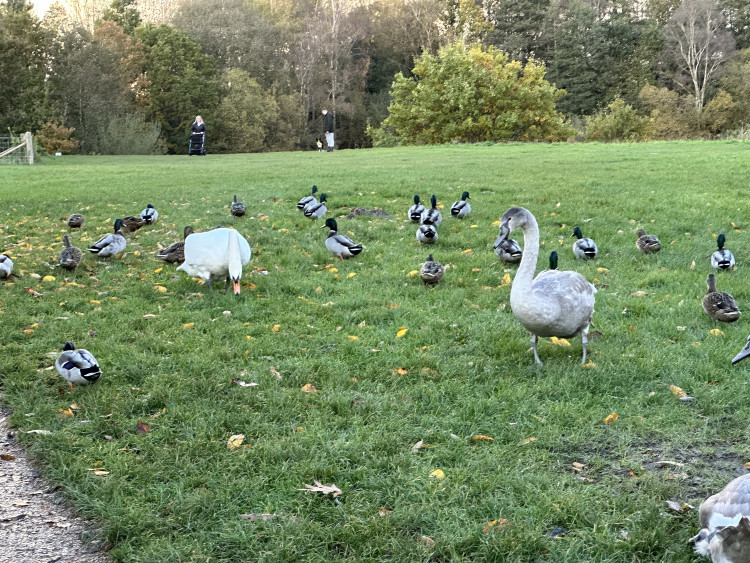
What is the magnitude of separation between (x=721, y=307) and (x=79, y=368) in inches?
233

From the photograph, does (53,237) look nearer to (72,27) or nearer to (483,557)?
(483,557)

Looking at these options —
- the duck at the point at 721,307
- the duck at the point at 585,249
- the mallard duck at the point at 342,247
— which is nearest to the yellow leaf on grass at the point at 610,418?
the duck at the point at 721,307

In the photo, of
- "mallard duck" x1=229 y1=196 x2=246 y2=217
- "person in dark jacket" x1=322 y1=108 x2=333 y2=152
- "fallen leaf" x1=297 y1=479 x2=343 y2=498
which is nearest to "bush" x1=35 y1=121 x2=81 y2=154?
"person in dark jacket" x1=322 y1=108 x2=333 y2=152

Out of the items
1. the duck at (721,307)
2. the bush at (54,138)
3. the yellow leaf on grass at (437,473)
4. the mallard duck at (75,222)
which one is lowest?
the yellow leaf on grass at (437,473)

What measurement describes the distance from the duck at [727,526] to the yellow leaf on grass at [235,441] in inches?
110

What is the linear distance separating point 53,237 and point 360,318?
663cm

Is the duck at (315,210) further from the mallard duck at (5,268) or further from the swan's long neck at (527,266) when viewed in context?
the swan's long neck at (527,266)

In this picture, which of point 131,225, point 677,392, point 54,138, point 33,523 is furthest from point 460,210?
point 54,138

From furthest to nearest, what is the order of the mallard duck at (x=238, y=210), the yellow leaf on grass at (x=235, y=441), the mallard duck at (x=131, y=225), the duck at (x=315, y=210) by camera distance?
the mallard duck at (x=238, y=210)
the duck at (x=315, y=210)
the mallard duck at (x=131, y=225)
the yellow leaf on grass at (x=235, y=441)

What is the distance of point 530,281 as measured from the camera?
5.58 m

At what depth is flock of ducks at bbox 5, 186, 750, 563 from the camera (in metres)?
3.12

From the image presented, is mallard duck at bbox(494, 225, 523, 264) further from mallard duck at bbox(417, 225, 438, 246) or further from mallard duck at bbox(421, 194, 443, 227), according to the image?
mallard duck at bbox(421, 194, 443, 227)

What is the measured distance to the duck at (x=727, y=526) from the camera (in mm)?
2807

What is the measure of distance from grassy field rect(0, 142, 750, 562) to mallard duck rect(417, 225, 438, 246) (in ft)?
0.48
